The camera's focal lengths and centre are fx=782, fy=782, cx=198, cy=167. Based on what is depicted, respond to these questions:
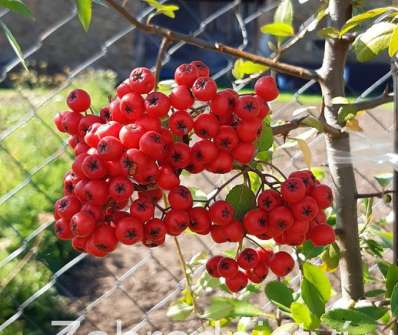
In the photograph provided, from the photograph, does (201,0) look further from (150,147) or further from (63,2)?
(150,147)

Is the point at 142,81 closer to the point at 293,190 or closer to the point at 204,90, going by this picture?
the point at 204,90

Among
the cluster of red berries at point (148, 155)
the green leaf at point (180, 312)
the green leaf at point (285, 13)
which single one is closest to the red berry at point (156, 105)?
the cluster of red berries at point (148, 155)

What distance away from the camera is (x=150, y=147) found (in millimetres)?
688

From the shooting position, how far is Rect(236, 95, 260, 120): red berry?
737 mm

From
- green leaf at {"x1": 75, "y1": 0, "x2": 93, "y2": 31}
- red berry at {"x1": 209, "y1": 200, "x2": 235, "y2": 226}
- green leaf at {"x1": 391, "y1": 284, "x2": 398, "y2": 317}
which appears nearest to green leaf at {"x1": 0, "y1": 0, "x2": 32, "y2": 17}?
green leaf at {"x1": 75, "y1": 0, "x2": 93, "y2": 31}

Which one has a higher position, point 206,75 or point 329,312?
point 206,75

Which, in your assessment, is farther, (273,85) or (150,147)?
(273,85)

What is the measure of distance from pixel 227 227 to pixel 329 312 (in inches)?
7.7

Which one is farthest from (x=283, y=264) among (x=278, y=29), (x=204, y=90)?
(x=278, y=29)

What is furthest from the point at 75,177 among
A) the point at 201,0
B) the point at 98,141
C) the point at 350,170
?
the point at 201,0

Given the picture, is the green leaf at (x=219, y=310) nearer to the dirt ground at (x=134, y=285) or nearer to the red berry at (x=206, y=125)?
the red berry at (x=206, y=125)

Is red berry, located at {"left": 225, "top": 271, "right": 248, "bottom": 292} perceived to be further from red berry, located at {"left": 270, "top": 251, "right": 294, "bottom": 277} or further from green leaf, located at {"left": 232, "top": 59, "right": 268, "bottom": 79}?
green leaf, located at {"left": 232, "top": 59, "right": 268, "bottom": 79}

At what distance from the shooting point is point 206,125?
737 mm

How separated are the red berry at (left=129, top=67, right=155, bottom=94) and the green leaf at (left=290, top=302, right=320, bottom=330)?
1.12ft
